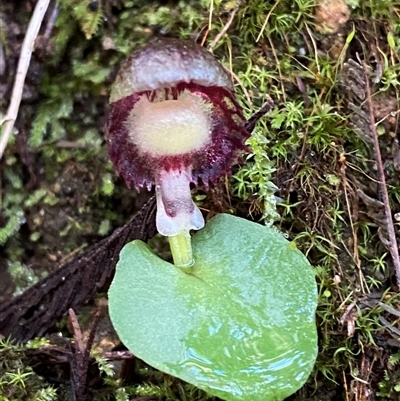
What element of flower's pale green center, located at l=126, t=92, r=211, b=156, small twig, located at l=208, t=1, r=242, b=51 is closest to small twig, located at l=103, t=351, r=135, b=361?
flower's pale green center, located at l=126, t=92, r=211, b=156

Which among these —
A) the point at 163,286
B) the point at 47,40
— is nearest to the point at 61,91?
the point at 47,40

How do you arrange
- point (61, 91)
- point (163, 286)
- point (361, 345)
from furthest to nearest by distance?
1. point (61, 91)
2. point (361, 345)
3. point (163, 286)

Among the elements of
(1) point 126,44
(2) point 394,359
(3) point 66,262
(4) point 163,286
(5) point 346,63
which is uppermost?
(1) point 126,44

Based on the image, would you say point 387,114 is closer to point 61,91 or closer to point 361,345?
point 361,345

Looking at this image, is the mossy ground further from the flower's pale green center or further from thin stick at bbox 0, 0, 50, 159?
the flower's pale green center

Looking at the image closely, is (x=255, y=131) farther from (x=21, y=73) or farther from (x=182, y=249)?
(x=21, y=73)

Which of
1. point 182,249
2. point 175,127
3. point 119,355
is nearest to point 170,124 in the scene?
point 175,127
